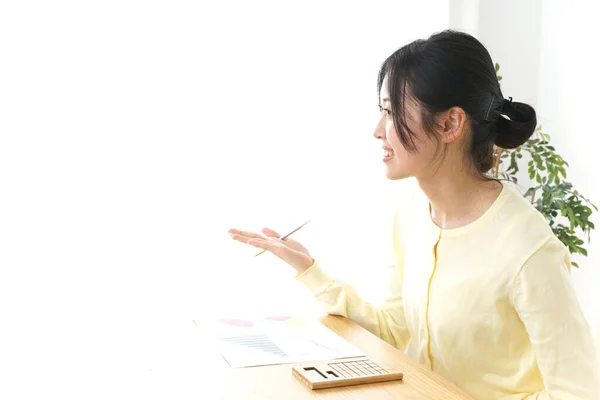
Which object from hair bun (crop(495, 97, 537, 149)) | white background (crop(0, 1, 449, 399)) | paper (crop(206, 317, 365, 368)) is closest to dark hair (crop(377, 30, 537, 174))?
hair bun (crop(495, 97, 537, 149))

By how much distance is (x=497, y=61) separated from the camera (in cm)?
293

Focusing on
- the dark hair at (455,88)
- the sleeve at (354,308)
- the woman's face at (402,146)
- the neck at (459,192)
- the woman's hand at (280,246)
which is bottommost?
the sleeve at (354,308)

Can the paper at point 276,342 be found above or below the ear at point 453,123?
below

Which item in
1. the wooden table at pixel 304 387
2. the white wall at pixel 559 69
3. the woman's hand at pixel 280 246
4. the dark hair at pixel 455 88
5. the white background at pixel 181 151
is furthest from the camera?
the white wall at pixel 559 69

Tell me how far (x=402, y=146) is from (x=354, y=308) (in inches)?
15.0

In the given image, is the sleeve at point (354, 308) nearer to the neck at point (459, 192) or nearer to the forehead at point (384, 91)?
the neck at point (459, 192)

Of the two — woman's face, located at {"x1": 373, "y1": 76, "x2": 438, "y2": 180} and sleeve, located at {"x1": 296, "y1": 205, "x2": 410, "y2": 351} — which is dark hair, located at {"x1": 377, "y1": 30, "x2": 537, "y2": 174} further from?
sleeve, located at {"x1": 296, "y1": 205, "x2": 410, "y2": 351}

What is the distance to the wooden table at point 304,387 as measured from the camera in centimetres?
113

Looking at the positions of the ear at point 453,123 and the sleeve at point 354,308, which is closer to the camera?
the ear at point 453,123

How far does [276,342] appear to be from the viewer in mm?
1398

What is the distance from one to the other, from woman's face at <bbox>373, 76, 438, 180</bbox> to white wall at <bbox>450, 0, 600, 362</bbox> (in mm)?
1317

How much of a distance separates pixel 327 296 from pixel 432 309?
0.24 meters

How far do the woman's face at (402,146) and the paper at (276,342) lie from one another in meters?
0.36

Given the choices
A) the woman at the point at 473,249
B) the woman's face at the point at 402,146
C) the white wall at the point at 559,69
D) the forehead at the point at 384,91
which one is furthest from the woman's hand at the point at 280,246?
the white wall at the point at 559,69
